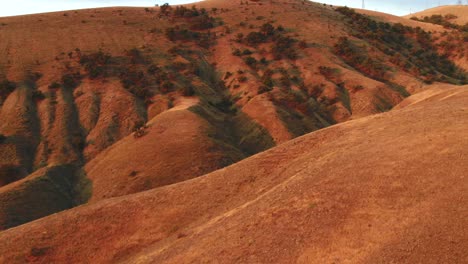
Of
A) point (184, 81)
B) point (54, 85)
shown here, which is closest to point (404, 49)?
point (184, 81)

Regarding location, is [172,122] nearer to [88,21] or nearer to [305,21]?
[88,21]

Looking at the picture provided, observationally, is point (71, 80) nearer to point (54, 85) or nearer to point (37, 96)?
point (54, 85)

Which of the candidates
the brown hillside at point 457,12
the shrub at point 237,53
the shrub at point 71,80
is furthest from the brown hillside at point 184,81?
the brown hillside at point 457,12

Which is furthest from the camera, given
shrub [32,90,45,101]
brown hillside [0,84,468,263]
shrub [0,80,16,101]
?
shrub [32,90,45,101]

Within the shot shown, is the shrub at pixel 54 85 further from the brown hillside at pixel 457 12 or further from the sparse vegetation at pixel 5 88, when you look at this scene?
the brown hillside at pixel 457 12

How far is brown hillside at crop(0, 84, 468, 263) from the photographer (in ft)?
66.2

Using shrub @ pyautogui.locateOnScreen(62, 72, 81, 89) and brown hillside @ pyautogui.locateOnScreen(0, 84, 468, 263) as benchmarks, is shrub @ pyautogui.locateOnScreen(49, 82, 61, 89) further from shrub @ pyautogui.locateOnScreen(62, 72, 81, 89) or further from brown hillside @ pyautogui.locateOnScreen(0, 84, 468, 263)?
brown hillside @ pyautogui.locateOnScreen(0, 84, 468, 263)

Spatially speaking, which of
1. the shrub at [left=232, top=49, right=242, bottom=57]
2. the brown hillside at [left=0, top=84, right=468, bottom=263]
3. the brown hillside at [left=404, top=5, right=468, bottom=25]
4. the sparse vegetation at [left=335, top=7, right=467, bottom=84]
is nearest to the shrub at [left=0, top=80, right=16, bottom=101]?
the brown hillside at [left=0, top=84, right=468, bottom=263]

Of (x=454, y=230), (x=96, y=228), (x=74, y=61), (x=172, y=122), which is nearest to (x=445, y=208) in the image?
(x=454, y=230)

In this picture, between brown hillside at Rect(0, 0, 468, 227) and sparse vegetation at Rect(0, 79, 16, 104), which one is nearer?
brown hillside at Rect(0, 0, 468, 227)

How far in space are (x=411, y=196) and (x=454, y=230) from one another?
3.38 m

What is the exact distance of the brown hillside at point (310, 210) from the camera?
20188 mm

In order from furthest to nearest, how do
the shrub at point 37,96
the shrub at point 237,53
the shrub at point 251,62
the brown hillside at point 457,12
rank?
the brown hillside at point 457,12
the shrub at point 237,53
the shrub at point 251,62
the shrub at point 37,96

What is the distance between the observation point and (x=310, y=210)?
2373 centimetres
